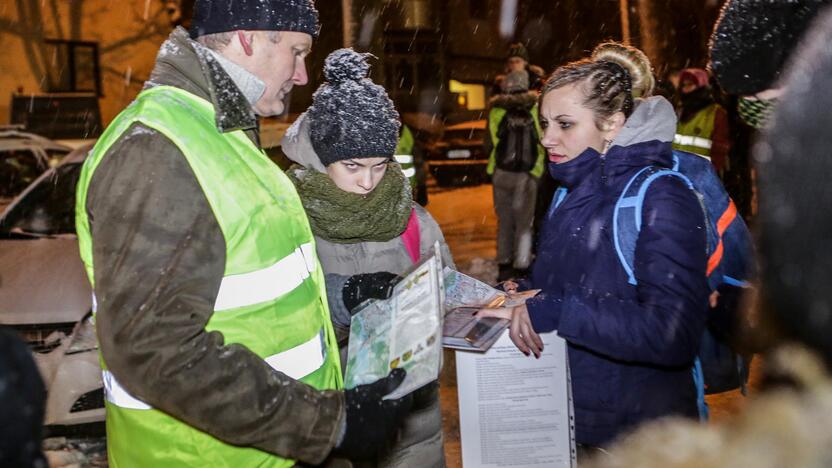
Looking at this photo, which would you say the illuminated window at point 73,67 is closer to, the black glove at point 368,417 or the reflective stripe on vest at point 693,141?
the reflective stripe on vest at point 693,141

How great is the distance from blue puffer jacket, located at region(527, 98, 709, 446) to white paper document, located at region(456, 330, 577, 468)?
3.9 inches

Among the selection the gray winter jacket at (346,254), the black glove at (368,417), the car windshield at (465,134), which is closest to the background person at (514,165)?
the gray winter jacket at (346,254)

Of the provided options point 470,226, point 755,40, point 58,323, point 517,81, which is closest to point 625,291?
point 755,40

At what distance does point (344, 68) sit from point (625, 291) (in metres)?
1.54

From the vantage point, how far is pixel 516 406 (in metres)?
2.35

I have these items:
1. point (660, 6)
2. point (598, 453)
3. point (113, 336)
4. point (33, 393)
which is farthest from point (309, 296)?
point (660, 6)

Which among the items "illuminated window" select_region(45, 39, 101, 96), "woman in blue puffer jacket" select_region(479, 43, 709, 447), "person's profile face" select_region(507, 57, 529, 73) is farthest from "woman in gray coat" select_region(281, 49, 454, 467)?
"illuminated window" select_region(45, 39, 101, 96)

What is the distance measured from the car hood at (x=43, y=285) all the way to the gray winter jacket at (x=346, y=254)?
2.13 meters

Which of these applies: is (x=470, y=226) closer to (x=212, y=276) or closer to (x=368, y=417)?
(x=368, y=417)

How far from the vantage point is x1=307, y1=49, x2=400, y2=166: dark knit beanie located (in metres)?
3.01

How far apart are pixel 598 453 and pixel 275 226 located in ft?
4.30

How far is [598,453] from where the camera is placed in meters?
2.38

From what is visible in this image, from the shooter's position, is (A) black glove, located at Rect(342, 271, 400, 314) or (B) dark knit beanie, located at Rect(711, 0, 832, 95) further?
(A) black glove, located at Rect(342, 271, 400, 314)

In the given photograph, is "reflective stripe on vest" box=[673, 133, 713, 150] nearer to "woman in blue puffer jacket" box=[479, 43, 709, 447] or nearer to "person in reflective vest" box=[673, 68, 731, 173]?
"person in reflective vest" box=[673, 68, 731, 173]
